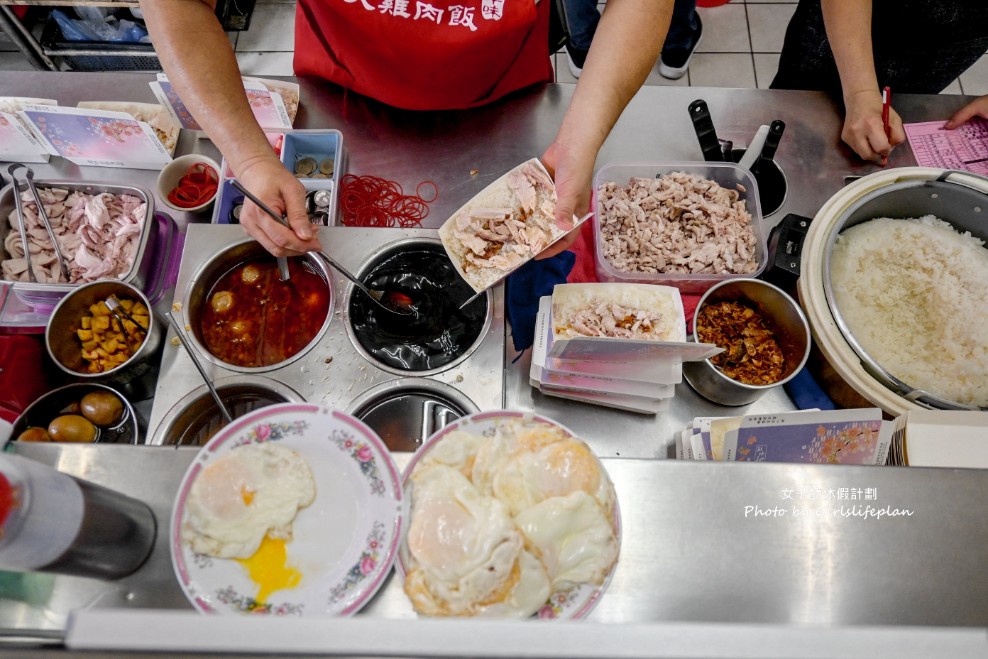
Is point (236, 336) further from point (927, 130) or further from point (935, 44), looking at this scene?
point (935, 44)

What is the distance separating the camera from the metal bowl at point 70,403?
169 centimetres

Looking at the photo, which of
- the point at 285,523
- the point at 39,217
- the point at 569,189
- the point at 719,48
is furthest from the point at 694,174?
the point at 719,48

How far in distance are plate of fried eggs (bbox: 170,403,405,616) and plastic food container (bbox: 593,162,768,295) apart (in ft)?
4.03

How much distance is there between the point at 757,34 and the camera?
4664 millimetres

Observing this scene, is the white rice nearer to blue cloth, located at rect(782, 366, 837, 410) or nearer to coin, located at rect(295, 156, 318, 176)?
blue cloth, located at rect(782, 366, 837, 410)

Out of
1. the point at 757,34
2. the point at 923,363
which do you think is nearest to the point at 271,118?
the point at 923,363

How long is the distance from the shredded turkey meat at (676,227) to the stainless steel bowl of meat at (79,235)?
1.76 metres

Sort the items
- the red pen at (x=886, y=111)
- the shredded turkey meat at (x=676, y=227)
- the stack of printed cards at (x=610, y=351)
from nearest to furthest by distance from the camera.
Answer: the stack of printed cards at (x=610, y=351), the shredded turkey meat at (x=676, y=227), the red pen at (x=886, y=111)

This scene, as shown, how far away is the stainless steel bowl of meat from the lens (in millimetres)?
1902

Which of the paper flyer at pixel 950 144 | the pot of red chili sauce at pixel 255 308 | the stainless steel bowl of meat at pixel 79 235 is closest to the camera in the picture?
the pot of red chili sauce at pixel 255 308

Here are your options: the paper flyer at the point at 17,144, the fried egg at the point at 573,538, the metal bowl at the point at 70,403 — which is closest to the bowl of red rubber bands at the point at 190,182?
the paper flyer at the point at 17,144

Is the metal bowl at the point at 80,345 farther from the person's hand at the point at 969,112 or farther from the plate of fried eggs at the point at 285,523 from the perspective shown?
the person's hand at the point at 969,112

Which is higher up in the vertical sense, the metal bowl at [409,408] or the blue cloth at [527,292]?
the blue cloth at [527,292]

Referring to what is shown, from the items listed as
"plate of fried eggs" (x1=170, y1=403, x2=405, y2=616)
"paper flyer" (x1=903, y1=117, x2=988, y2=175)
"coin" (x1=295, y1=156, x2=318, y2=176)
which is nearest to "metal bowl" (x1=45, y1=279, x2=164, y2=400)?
"coin" (x1=295, y1=156, x2=318, y2=176)
